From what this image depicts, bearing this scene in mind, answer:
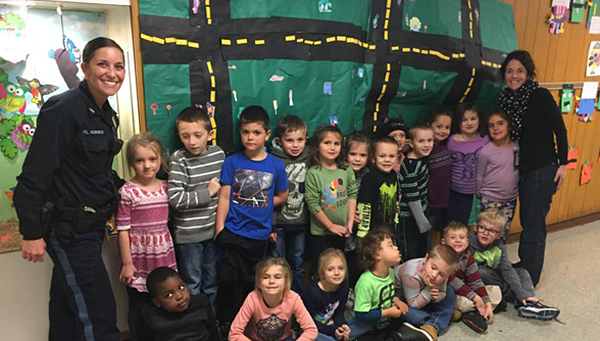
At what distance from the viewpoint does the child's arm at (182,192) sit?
6.64 feet

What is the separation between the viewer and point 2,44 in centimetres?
186

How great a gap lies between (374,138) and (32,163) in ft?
6.13

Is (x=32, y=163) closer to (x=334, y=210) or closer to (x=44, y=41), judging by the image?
(x=44, y=41)

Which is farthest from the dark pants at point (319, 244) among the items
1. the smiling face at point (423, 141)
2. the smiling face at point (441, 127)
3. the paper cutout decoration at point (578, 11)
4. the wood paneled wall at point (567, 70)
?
the paper cutout decoration at point (578, 11)

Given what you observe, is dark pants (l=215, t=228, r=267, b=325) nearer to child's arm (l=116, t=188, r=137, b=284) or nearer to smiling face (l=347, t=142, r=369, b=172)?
child's arm (l=116, t=188, r=137, b=284)

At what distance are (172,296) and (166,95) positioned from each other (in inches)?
36.1

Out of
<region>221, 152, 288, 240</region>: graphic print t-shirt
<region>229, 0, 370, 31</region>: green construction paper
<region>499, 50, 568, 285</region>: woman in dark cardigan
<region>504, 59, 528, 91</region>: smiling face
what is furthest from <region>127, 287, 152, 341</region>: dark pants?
<region>504, 59, 528, 91</region>: smiling face

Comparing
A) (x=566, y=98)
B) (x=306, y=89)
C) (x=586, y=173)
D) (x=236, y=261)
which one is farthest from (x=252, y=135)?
(x=586, y=173)

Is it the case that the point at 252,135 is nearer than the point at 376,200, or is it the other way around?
the point at 252,135

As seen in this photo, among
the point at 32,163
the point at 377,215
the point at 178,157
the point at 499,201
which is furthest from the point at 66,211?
the point at 499,201

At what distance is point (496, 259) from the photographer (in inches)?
111

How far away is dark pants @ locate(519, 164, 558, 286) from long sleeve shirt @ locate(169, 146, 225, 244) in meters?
1.98

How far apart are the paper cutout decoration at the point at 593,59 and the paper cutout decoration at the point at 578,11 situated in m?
0.32

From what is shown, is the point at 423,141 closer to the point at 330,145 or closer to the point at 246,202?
the point at 330,145
